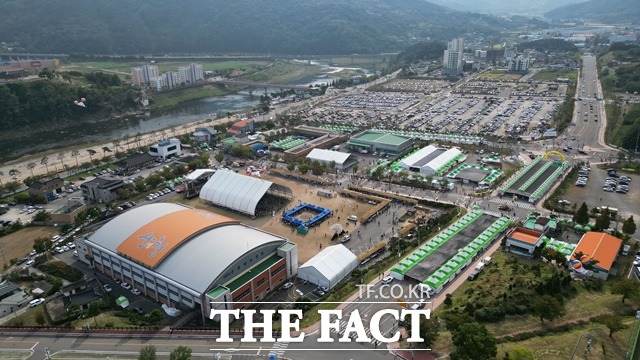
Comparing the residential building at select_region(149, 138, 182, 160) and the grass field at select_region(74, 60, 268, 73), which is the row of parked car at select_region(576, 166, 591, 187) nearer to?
the residential building at select_region(149, 138, 182, 160)

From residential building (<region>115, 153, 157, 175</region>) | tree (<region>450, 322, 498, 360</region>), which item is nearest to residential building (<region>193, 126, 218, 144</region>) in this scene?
residential building (<region>115, 153, 157, 175</region>)

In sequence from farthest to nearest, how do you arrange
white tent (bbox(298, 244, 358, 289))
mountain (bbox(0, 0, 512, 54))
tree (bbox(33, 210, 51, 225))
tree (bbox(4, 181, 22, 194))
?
1. mountain (bbox(0, 0, 512, 54))
2. tree (bbox(4, 181, 22, 194))
3. tree (bbox(33, 210, 51, 225))
4. white tent (bbox(298, 244, 358, 289))

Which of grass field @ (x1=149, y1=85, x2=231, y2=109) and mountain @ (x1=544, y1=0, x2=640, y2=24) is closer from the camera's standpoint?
grass field @ (x1=149, y1=85, x2=231, y2=109)

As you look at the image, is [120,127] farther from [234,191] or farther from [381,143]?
[381,143]

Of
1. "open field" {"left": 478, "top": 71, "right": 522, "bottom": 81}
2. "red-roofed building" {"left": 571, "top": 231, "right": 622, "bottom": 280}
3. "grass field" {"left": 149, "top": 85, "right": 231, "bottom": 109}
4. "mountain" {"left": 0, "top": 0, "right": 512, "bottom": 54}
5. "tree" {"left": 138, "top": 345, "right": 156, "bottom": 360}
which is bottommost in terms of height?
"red-roofed building" {"left": 571, "top": 231, "right": 622, "bottom": 280}

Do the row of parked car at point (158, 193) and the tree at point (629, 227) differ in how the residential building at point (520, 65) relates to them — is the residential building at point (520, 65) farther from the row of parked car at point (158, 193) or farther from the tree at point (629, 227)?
the row of parked car at point (158, 193)

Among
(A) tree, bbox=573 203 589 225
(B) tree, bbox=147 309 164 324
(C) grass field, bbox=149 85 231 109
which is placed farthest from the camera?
(C) grass field, bbox=149 85 231 109
